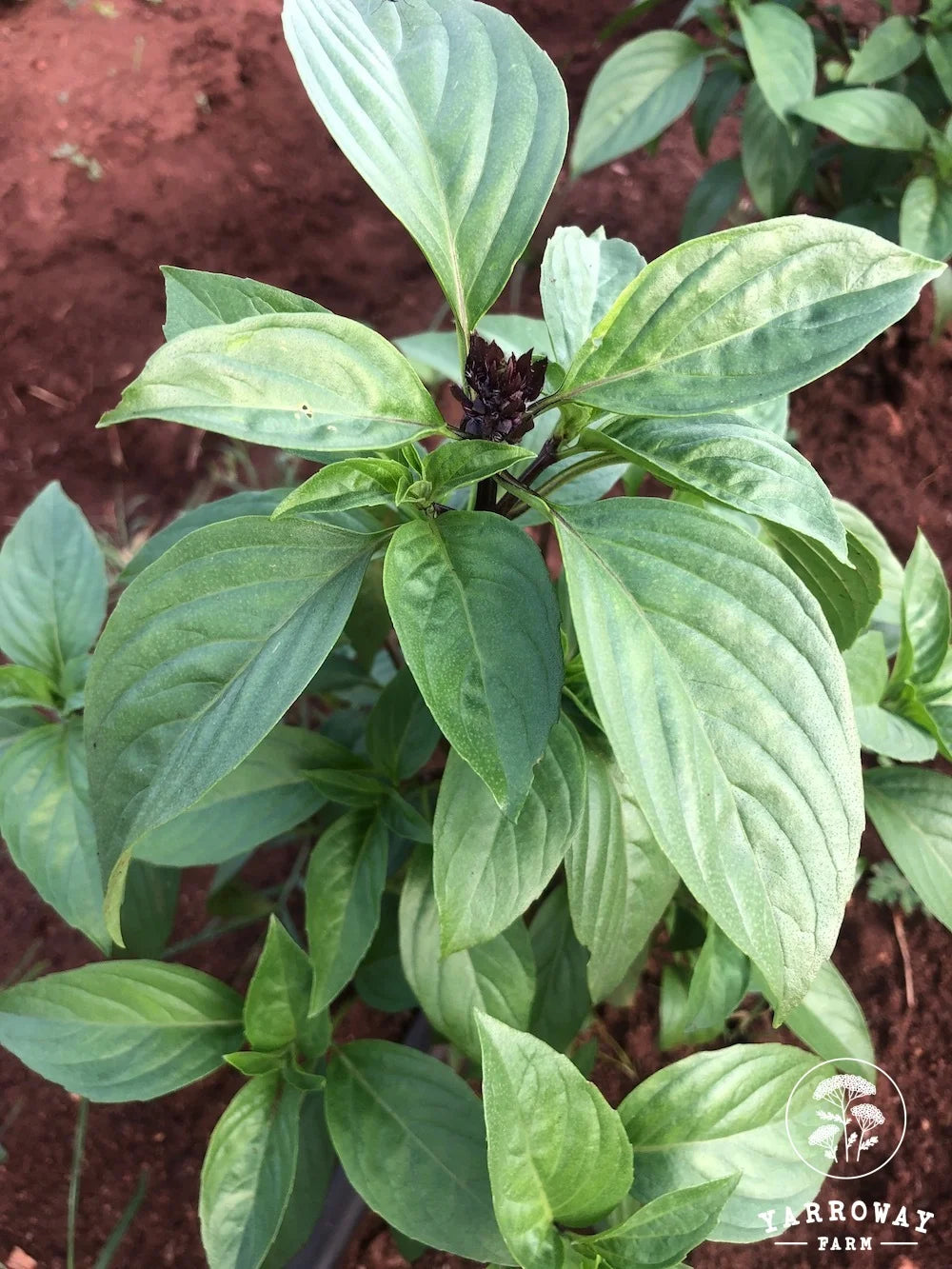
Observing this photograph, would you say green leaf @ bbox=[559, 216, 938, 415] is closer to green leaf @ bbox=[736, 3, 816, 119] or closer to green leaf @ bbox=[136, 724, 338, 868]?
green leaf @ bbox=[136, 724, 338, 868]

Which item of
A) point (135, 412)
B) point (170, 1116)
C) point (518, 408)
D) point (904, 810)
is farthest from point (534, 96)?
point (170, 1116)

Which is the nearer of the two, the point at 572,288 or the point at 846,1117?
the point at 572,288

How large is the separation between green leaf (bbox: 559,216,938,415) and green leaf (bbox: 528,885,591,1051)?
0.60 metres

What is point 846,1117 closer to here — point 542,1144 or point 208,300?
point 542,1144

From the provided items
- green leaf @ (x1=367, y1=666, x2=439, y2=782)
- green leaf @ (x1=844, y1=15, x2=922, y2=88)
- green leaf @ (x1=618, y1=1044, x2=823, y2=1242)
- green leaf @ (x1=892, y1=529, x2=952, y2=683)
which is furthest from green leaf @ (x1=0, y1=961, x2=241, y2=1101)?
green leaf @ (x1=844, y1=15, x2=922, y2=88)

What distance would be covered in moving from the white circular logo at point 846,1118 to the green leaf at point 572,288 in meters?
0.61

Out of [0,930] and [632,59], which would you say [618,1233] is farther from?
[632,59]

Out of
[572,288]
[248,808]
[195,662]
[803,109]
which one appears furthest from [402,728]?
[803,109]

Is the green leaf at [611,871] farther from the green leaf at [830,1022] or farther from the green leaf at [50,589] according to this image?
the green leaf at [50,589]

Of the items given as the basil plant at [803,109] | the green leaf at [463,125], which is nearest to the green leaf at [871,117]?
the basil plant at [803,109]

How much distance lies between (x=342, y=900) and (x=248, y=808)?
115 mm

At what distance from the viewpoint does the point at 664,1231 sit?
1.99 feet

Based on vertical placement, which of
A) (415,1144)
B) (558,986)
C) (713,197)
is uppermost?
(713,197)

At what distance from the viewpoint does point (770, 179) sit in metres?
1.44
